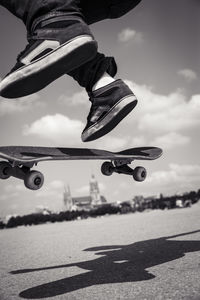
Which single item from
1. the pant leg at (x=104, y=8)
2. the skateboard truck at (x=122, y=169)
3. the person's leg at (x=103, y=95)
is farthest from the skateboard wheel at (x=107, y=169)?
the pant leg at (x=104, y=8)

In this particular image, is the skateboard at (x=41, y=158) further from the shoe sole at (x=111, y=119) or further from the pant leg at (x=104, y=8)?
the pant leg at (x=104, y=8)

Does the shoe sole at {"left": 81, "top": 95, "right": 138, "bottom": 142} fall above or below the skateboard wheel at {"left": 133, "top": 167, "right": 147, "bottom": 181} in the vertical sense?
above

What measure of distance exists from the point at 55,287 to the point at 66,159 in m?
1.18

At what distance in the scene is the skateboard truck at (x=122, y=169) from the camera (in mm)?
3480

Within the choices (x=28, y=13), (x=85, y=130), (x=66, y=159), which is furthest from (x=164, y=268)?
(x=28, y=13)

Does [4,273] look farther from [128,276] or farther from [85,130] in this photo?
[85,130]

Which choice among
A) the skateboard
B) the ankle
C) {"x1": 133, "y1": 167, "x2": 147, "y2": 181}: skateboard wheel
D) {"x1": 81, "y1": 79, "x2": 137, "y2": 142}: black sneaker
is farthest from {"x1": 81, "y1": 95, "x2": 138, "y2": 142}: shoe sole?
{"x1": 133, "y1": 167, "x2": 147, "y2": 181}: skateboard wheel

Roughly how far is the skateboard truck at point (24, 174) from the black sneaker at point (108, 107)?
0.46 m

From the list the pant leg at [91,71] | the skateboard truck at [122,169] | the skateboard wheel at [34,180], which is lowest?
the skateboard wheel at [34,180]

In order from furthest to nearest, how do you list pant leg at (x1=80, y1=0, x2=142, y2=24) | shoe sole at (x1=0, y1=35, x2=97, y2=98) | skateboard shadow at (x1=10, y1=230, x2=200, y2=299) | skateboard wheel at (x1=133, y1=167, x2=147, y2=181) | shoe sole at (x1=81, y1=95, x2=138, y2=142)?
skateboard wheel at (x1=133, y1=167, x2=147, y2=181) → skateboard shadow at (x1=10, y1=230, x2=200, y2=299) → shoe sole at (x1=81, y1=95, x2=138, y2=142) → pant leg at (x1=80, y1=0, x2=142, y2=24) → shoe sole at (x1=0, y1=35, x2=97, y2=98)

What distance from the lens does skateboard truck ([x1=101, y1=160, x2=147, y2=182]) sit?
11.4 feet

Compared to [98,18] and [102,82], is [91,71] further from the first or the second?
[98,18]

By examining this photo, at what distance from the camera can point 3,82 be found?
1899 millimetres

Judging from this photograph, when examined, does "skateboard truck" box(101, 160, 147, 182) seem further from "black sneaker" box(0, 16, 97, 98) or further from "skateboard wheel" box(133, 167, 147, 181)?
"black sneaker" box(0, 16, 97, 98)
